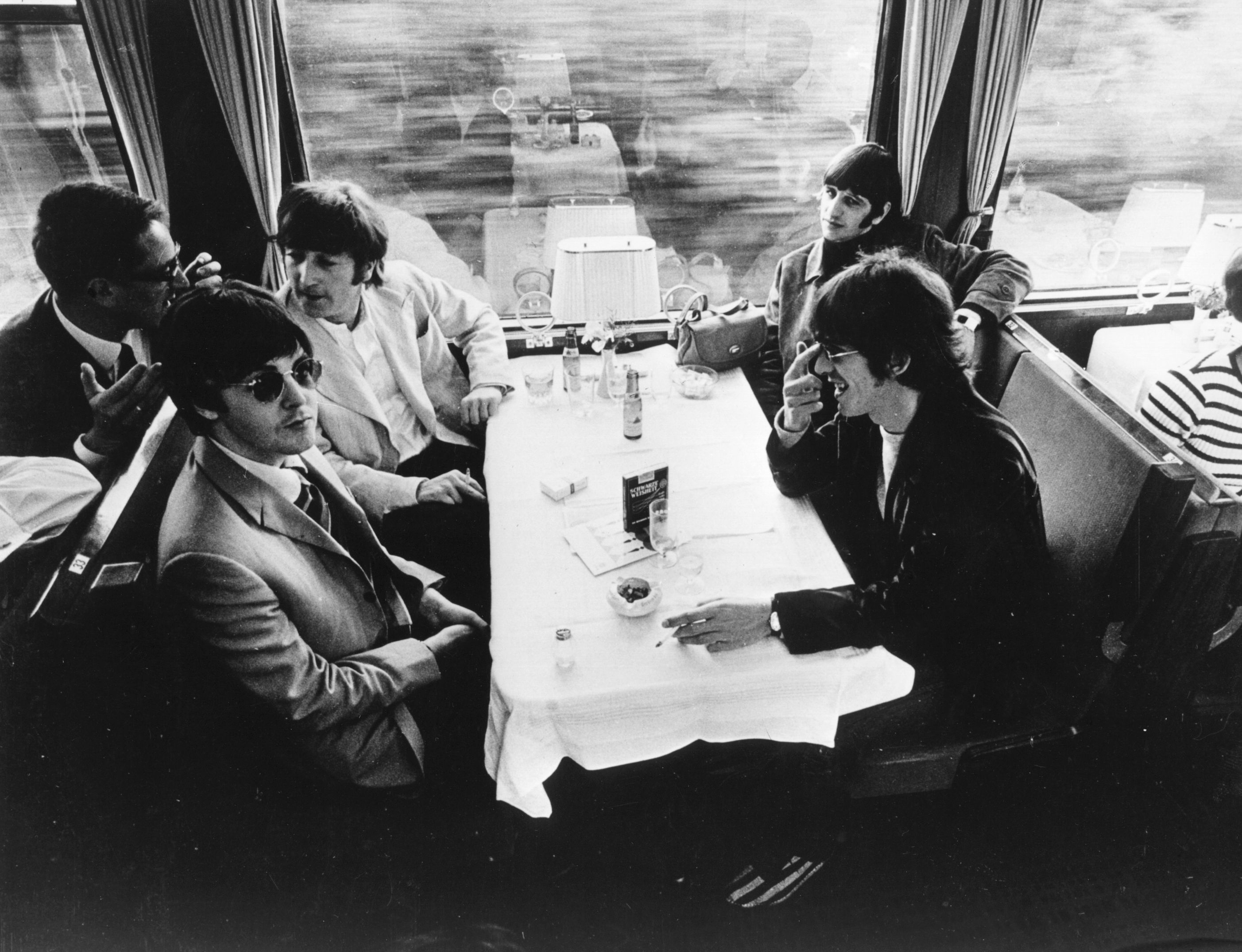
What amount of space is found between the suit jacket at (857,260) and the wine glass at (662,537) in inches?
49.4

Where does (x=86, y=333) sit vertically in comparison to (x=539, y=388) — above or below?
above

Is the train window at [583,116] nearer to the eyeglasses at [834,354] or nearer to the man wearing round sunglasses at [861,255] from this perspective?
the man wearing round sunglasses at [861,255]

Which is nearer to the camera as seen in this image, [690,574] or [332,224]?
[690,574]

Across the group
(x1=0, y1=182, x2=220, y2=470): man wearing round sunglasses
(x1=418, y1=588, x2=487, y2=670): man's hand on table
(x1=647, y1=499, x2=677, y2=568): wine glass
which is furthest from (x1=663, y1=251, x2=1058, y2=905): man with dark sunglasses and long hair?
(x1=0, y1=182, x2=220, y2=470): man wearing round sunglasses

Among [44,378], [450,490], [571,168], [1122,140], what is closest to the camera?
[44,378]

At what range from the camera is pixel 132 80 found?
9.17ft

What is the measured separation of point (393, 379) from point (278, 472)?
980 mm

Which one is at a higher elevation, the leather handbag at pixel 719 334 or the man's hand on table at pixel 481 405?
the leather handbag at pixel 719 334

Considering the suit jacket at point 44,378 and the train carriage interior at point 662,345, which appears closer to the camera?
the train carriage interior at point 662,345

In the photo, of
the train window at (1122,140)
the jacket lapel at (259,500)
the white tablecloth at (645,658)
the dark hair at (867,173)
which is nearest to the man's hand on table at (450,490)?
the white tablecloth at (645,658)

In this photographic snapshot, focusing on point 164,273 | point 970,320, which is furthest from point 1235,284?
point 164,273

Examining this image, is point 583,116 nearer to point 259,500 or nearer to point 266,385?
point 266,385

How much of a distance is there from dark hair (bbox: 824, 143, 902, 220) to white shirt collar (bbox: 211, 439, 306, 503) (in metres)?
2.11

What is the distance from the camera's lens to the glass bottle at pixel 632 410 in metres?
2.53
